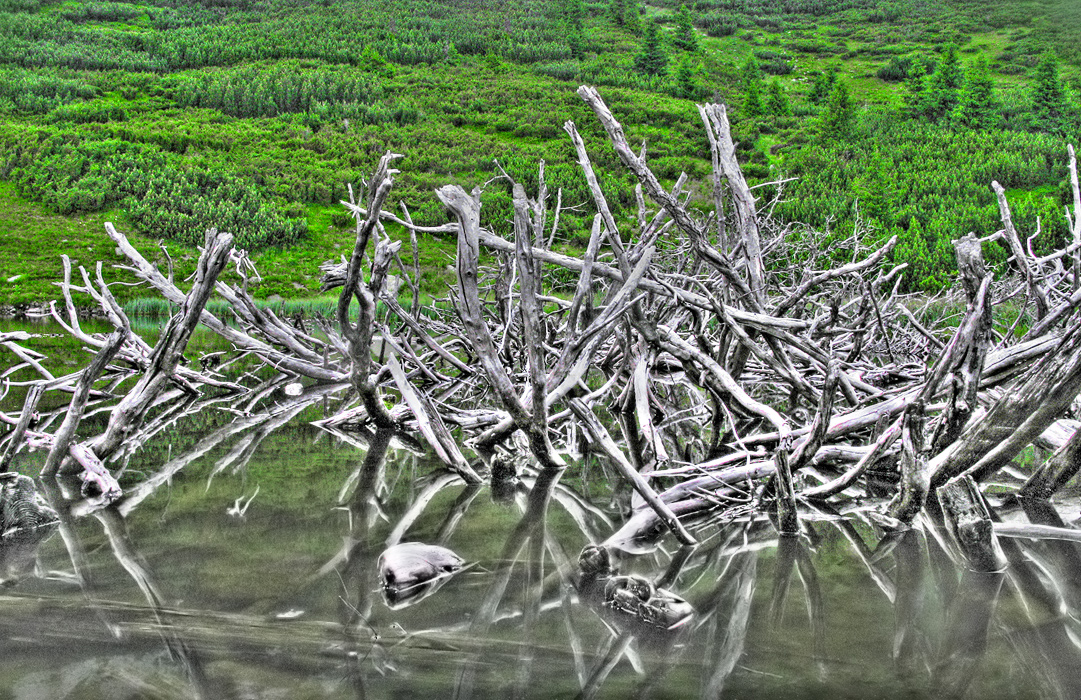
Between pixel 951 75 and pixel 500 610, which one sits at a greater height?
pixel 951 75

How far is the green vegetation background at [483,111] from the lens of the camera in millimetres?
26906

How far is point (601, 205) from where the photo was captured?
3500 mm

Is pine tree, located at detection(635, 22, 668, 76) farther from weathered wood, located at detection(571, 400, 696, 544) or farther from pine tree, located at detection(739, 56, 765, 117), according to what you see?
weathered wood, located at detection(571, 400, 696, 544)

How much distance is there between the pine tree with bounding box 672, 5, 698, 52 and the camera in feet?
194

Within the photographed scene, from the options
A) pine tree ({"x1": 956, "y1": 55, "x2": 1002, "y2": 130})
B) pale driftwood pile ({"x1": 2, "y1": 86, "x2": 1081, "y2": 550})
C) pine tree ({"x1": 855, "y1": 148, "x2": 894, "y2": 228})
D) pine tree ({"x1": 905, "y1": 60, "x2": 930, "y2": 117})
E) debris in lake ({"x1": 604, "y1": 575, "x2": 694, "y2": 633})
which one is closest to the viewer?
debris in lake ({"x1": 604, "y1": 575, "x2": 694, "y2": 633})

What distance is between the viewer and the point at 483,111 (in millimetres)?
45438

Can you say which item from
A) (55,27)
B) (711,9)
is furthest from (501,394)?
(711,9)

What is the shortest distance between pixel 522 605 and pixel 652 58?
182ft

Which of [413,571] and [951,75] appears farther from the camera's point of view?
[951,75]

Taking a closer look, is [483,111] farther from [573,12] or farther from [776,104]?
[573,12]

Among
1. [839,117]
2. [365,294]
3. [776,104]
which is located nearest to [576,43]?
[776,104]

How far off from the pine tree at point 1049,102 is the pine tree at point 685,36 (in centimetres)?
2628

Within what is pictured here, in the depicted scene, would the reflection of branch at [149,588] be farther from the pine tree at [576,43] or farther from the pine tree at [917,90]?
the pine tree at [576,43]

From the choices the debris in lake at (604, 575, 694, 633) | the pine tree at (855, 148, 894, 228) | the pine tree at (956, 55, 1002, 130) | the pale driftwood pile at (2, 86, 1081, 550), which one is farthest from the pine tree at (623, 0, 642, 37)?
the debris in lake at (604, 575, 694, 633)
